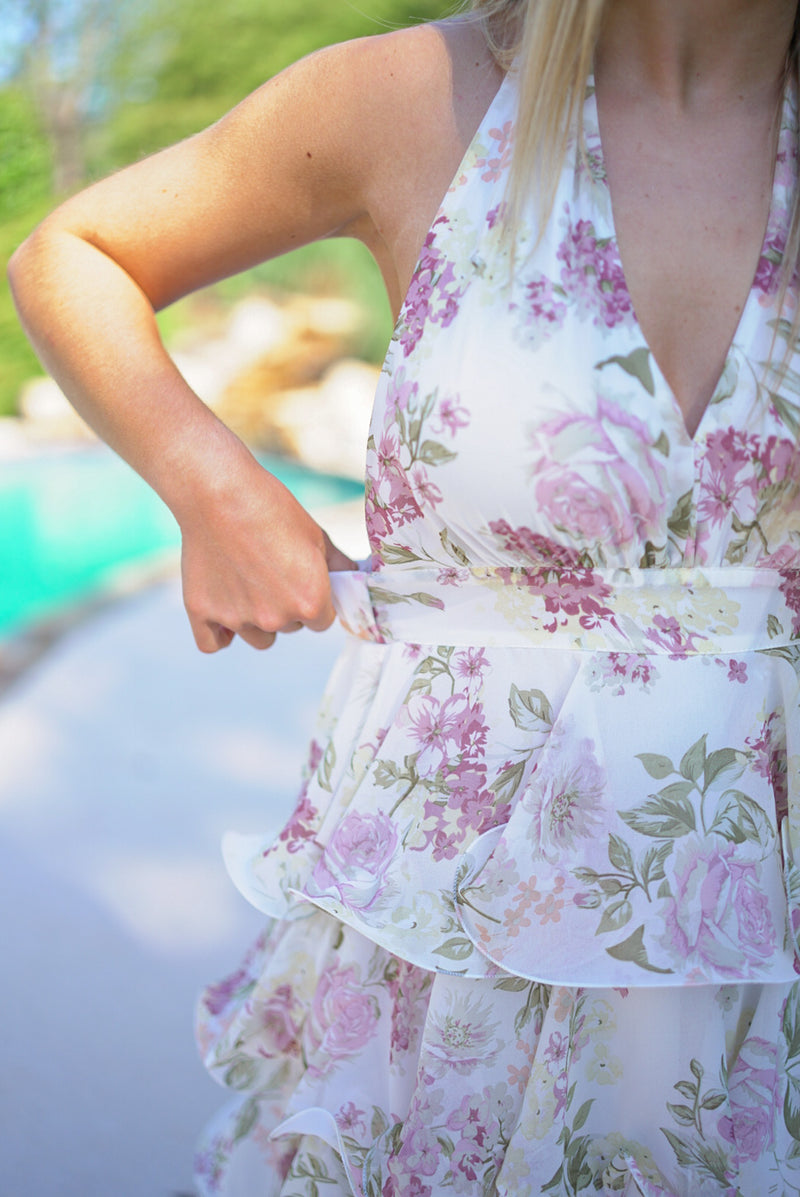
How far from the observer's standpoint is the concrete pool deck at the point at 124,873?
1.61 metres

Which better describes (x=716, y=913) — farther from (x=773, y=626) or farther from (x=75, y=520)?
(x=75, y=520)

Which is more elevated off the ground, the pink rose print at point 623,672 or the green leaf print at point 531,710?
the pink rose print at point 623,672

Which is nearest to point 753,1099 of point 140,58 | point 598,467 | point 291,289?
point 598,467

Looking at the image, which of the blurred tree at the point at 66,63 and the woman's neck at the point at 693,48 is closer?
the woman's neck at the point at 693,48

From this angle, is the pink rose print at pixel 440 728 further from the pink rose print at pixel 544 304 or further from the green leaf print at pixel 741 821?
the pink rose print at pixel 544 304

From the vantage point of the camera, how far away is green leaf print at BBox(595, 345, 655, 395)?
72 cm

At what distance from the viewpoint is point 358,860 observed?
83 cm

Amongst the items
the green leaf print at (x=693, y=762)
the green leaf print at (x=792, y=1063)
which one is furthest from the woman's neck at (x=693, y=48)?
Result: the green leaf print at (x=792, y=1063)

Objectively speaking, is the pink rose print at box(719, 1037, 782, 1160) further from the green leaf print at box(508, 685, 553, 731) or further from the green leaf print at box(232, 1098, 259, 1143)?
the green leaf print at box(232, 1098, 259, 1143)

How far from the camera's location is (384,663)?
2.89 ft

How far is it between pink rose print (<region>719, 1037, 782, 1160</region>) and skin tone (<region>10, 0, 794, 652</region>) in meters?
0.47

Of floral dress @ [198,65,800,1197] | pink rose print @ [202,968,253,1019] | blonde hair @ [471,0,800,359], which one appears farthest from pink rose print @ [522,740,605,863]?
pink rose print @ [202,968,253,1019]

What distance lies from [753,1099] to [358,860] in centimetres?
34

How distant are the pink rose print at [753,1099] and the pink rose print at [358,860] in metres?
0.30
